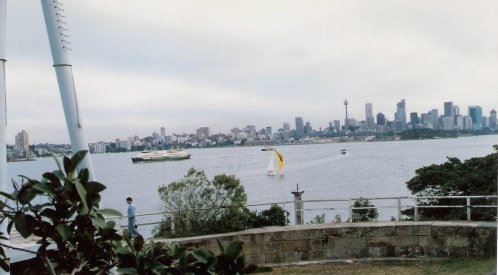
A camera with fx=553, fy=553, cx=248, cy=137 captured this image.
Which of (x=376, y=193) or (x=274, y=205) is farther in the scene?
(x=376, y=193)

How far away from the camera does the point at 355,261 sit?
12.2m

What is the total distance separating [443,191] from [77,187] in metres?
16.1

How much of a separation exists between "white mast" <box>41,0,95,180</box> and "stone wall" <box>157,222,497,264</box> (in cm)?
573

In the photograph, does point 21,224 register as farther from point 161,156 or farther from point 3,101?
point 161,156

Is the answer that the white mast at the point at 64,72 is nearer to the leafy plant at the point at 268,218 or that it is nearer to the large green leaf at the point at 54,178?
the large green leaf at the point at 54,178

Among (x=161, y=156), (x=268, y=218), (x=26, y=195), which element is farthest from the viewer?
(x=161, y=156)

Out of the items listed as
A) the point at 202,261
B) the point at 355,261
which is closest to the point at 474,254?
the point at 355,261

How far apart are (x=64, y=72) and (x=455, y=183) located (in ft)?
43.0

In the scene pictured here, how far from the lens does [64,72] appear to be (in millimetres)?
6645

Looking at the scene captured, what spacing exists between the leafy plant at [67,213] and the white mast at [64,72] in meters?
4.45

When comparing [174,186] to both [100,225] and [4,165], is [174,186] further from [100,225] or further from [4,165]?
[100,225]

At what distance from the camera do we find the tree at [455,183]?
1481cm

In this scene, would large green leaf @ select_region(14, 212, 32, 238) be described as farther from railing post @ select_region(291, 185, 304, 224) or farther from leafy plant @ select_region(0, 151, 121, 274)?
railing post @ select_region(291, 185, 304, 224)

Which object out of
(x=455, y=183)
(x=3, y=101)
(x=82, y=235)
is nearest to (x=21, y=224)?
(x=82, y=235)
